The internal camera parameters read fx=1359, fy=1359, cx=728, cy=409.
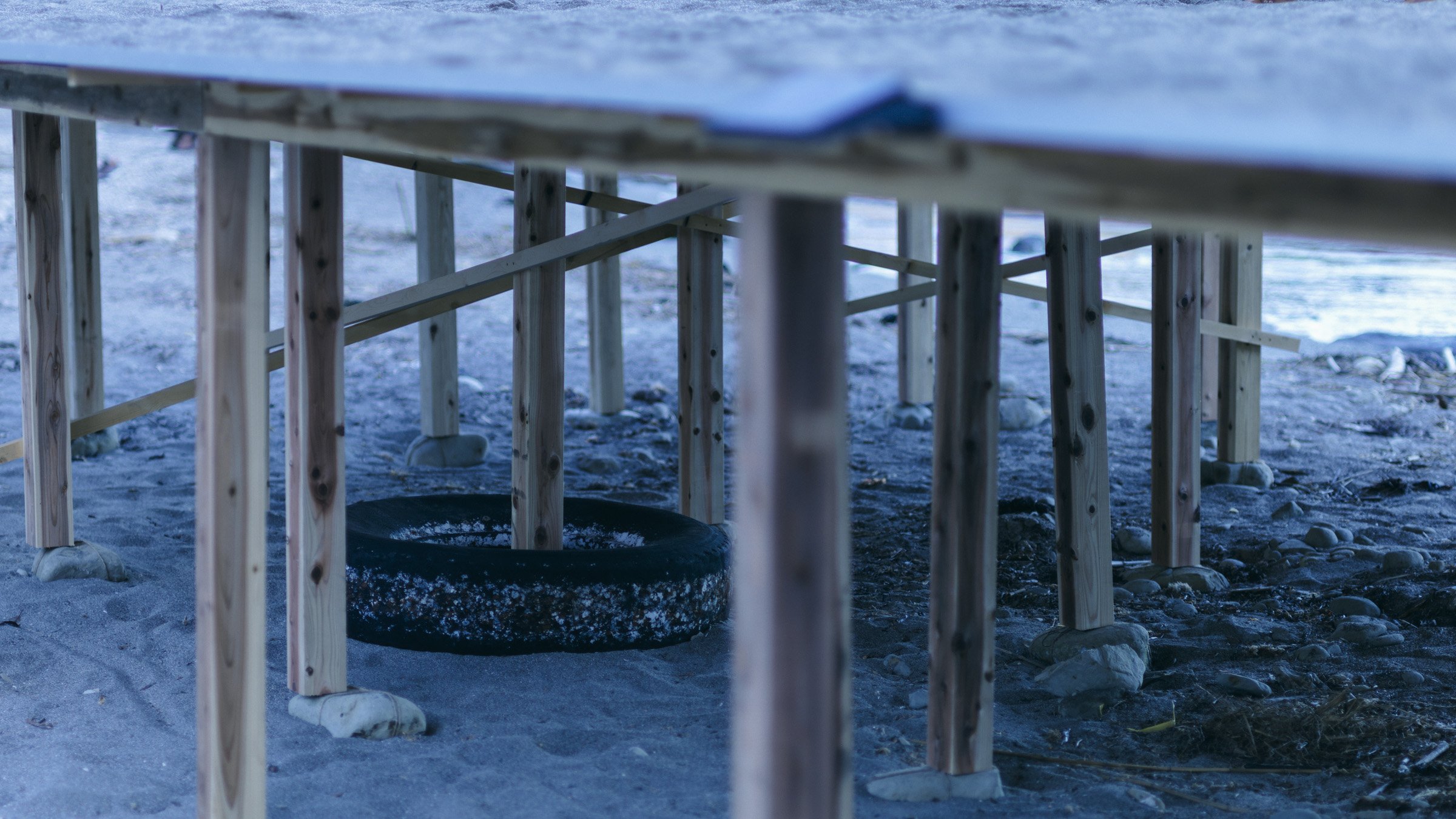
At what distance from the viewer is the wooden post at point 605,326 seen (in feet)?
26.1

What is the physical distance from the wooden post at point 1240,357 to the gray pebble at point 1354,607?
2.22 meters

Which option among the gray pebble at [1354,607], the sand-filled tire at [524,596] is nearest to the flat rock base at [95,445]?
the sand-filled tire at [524,596]

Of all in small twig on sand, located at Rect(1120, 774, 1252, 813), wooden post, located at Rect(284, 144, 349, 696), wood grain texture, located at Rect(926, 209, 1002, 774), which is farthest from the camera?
wooden post, located at Rect(284, 144, 349, 696)

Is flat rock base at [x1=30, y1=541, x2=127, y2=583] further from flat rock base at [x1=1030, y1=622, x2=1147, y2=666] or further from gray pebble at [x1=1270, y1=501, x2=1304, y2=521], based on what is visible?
gray pebble at [x1=1270, y1=501, x2=1304, y2=521]

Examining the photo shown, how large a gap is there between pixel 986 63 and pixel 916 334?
7029mm

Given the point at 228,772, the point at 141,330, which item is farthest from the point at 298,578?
the point at 141,330

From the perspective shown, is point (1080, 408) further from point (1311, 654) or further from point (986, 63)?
point (986, 63)

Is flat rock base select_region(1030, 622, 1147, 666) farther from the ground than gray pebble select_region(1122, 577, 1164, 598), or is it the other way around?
flat rock base select_region(1030, 622, 1147, 666)

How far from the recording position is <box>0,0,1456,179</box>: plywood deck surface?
1.32 metres

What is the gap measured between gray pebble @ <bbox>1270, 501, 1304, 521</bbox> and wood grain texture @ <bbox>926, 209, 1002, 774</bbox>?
3.65 m

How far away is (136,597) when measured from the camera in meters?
4.98

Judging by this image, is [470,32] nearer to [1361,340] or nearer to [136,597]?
[136,597]

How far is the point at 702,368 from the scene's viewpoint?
18.3 ft

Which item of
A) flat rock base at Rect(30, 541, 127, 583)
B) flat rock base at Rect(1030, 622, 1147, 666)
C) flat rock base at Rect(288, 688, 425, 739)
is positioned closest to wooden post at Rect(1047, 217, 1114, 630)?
flat rock base at Rect(1030, 622, 1147, 666)
